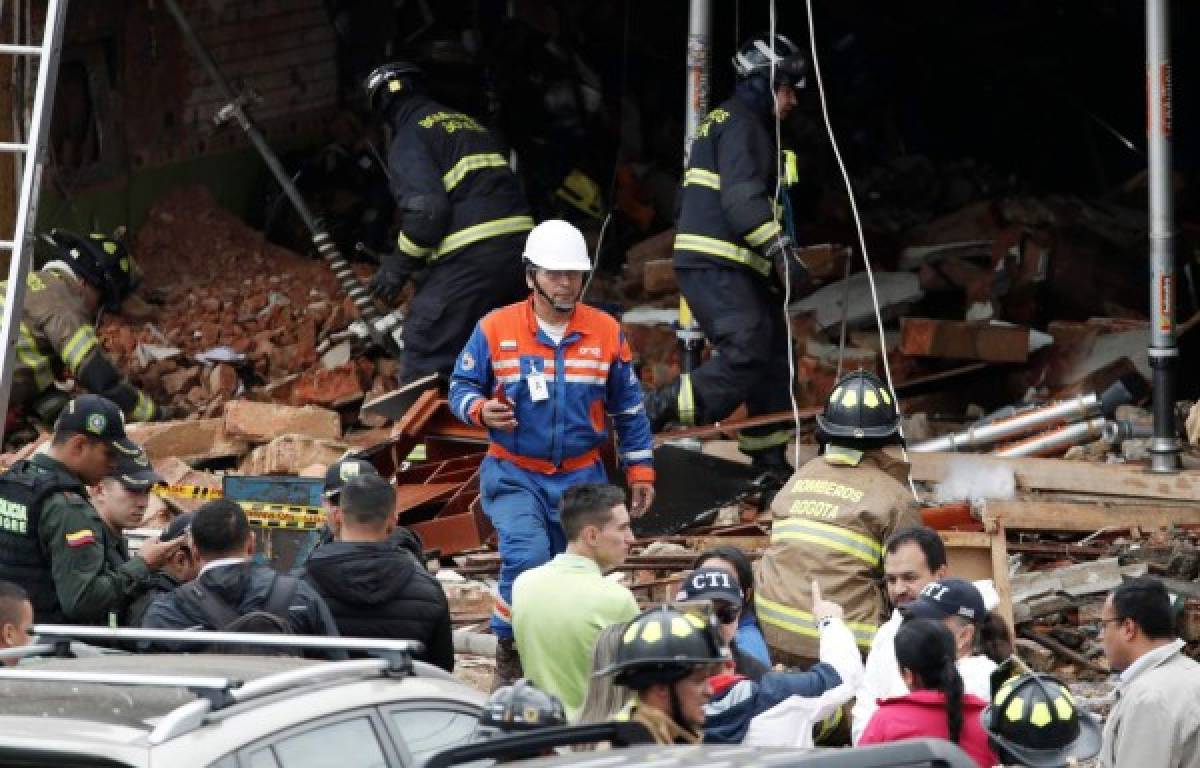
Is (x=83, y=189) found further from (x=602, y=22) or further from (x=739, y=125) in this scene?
(x=739, y=125)

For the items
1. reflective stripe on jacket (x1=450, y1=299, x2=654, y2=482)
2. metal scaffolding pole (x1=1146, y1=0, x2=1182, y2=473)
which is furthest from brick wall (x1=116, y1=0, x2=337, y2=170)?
reflective stripe on jacket (x1=450, y1=299, x2=654, y2=482)

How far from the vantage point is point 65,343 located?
13328mm

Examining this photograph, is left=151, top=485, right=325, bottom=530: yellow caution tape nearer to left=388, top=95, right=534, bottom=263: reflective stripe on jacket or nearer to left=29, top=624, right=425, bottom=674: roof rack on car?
left=388, top=95, right=534, bottom=263: reflective stripe on jacket

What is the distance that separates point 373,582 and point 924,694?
1.95 meters

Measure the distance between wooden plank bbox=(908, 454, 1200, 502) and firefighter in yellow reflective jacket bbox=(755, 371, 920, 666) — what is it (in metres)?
3.28

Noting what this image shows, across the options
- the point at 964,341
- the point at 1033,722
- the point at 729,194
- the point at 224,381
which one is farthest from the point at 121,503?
the point at 964,341

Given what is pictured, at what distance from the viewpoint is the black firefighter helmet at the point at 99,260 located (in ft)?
46.0

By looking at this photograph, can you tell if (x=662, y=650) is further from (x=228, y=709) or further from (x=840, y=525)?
(x=840, y=525)

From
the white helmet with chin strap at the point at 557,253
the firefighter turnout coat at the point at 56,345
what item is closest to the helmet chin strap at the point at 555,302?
the white helmet with chin strap at the point at 557,253

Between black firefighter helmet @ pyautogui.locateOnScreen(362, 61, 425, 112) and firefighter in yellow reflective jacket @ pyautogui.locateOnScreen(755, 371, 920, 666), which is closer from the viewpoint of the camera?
firefighter in yellow reflective jacket @ pyautogui.locateOnScreen(755, 371, 920, 666)

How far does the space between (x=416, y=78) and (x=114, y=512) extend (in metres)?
5.38

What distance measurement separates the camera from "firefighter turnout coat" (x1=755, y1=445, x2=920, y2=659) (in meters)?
8.64

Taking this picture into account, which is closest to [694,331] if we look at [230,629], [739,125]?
[739,125]

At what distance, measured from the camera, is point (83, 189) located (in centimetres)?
1620
